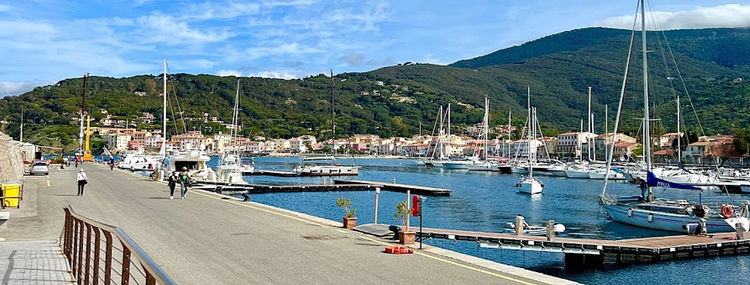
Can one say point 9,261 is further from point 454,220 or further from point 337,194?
point 337,194

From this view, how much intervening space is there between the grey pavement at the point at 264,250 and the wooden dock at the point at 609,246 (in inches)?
153

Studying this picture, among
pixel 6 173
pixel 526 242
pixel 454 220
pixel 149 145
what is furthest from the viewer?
pixel 149 145

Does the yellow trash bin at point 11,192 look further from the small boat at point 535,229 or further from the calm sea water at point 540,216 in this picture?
the small boat at point 535,229

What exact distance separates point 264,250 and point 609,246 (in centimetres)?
1255

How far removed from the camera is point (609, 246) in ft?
68.8

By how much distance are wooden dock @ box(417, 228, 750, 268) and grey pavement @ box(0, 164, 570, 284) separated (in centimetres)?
390

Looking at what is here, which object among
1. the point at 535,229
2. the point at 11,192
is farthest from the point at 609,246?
the point at 11,192

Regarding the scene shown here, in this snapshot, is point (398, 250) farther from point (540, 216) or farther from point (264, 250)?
point (540, 216)

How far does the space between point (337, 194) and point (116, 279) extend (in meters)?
43.9

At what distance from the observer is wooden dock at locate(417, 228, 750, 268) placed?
65.2 feet

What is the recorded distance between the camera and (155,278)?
3.58 m

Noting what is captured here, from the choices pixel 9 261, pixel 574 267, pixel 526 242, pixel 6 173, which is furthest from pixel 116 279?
pixel 6 173

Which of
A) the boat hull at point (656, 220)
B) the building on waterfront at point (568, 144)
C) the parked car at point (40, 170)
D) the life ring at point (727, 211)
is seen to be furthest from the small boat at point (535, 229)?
the building on waterfront at point (568, 144)

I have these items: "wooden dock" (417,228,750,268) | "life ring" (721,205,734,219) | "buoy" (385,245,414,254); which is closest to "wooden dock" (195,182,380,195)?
"wooden dock" (417,228,750,268)
